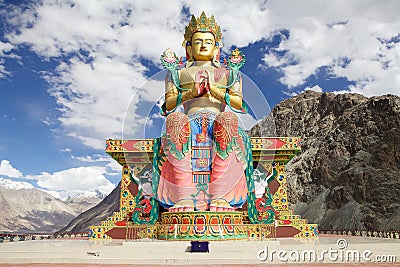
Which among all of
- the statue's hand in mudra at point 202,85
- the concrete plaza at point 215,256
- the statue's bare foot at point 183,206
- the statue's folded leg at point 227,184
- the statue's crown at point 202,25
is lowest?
the concrete plaza at point 215,256

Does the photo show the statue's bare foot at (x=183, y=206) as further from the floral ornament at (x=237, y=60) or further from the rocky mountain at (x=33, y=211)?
the rocky mountain at (x=33, y=211)

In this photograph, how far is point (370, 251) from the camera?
26.8 feet

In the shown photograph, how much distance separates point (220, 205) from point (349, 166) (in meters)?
33.4

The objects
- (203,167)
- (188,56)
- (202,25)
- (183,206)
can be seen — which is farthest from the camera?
(188,56)

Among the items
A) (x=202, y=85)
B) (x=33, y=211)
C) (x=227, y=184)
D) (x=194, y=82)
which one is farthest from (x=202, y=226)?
(x=33, y=211)

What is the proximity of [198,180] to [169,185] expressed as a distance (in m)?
0.93

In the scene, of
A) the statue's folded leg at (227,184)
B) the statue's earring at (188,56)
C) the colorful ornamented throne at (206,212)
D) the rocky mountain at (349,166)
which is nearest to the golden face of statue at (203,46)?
the statue's earring at (188,56)

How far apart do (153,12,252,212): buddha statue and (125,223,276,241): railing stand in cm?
56

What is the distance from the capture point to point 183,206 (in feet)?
36.6

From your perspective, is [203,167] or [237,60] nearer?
[203,167]

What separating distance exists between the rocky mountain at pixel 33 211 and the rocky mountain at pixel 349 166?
72.1 metres

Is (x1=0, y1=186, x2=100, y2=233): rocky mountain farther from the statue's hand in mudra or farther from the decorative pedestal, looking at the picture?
the decorative pedestal

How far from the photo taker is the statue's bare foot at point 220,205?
11.1 metres

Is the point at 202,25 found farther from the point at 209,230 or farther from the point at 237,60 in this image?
the point at 209,230
